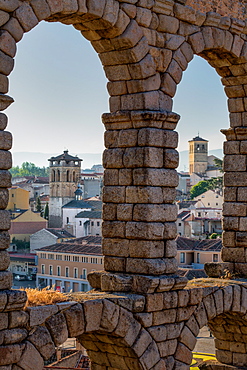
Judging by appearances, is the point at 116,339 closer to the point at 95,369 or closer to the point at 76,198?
the point at 95,369

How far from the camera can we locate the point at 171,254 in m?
11.3

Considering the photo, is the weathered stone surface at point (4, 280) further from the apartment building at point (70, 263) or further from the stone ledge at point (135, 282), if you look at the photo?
the apartment building at point (70, 263)

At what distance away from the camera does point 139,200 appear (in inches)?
434

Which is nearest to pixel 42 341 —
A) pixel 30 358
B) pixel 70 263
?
pixel 30 358

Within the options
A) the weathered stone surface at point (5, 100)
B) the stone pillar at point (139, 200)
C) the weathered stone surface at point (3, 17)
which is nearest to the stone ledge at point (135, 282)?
the stone pillar at point (139, 200)

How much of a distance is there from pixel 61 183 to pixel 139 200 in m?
67.6

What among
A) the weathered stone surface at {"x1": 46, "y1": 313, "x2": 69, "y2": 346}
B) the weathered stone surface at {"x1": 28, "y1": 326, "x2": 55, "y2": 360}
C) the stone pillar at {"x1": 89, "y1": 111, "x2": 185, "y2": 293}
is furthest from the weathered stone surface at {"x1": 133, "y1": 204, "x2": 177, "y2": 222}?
the weathered stone surface at {"x1": 28, "y1": 326, "x2": 55, "y2": 360}

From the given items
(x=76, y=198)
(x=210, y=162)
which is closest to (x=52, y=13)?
(x=76, y=198)

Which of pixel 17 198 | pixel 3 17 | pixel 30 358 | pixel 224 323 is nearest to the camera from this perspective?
pixel 3 17

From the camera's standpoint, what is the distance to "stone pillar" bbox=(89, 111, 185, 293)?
36.0 ft

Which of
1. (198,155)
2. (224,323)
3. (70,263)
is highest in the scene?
(198,155)

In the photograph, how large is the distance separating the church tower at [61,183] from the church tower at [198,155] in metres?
41.8

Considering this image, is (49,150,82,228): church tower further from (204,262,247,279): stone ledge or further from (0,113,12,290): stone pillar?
(0,113,12,290): stone pillar

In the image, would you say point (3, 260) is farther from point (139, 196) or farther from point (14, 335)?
point (139, 196)
